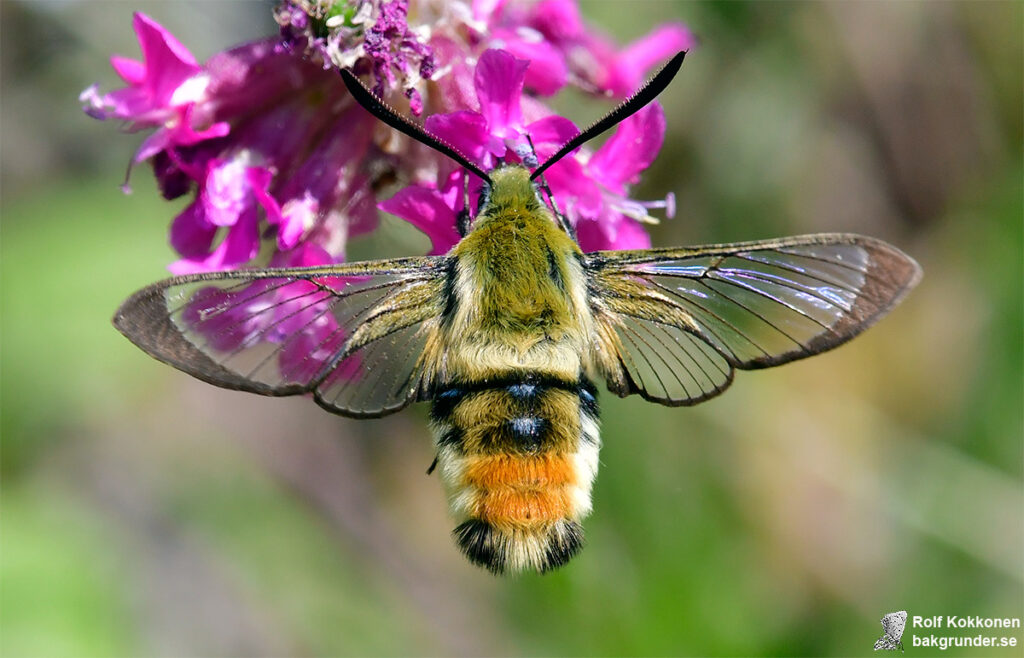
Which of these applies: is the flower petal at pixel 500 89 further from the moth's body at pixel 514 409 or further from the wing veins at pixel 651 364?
the wing veins at pixel 651 364

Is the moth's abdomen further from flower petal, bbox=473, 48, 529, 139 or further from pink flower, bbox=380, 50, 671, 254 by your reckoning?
flower petal, bbox=473, 48, 529, 139

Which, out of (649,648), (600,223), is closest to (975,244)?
(649,648)

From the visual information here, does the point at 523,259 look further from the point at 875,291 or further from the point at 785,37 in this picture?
the point at 785,37

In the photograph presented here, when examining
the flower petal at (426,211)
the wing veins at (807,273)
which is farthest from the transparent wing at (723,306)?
the flower petal at (426,211)

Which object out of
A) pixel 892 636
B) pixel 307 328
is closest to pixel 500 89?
pixel 307 328

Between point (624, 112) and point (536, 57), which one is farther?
point (536, 57)

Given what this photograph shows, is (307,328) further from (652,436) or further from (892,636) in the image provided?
(892,636)
